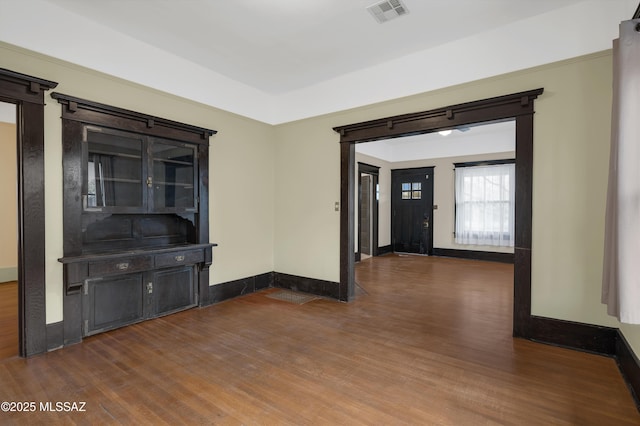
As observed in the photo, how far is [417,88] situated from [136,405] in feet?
13.5

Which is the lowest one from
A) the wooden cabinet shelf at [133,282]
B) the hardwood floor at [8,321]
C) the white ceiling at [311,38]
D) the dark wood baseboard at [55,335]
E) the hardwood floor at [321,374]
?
the hardwood floor at [321,374]

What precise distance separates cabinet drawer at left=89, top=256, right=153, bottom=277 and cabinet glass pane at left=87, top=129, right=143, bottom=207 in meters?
0.60

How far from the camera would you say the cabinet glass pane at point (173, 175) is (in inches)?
148

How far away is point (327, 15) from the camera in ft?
10.2

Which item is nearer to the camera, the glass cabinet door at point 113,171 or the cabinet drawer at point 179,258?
the glass cabinet door at point 113,171

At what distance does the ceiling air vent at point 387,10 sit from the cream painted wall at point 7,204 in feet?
21.1

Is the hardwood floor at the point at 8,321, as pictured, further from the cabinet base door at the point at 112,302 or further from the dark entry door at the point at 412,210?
the dark entry door at the point at 412,210

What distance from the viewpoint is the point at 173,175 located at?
398cm

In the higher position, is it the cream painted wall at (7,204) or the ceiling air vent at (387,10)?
the ceiling air vent at (387,10)

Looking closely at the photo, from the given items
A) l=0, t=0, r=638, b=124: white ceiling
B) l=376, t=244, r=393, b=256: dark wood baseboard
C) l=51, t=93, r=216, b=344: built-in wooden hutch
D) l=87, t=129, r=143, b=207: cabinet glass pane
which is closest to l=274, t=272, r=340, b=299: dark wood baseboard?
l=51, t=93, r=216, b=344: built-in wooden hutch

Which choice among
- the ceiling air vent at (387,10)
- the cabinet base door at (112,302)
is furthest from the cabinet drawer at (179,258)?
the ceiling air vent at (387,10)

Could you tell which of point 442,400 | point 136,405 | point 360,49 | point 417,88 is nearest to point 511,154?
point 417,88

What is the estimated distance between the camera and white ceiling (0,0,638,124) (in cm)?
290

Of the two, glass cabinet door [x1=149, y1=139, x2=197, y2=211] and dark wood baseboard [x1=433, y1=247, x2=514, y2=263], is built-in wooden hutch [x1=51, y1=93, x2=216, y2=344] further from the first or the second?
dark wood baseboard [x1=433, y1=247, x2=514, y2=263]
